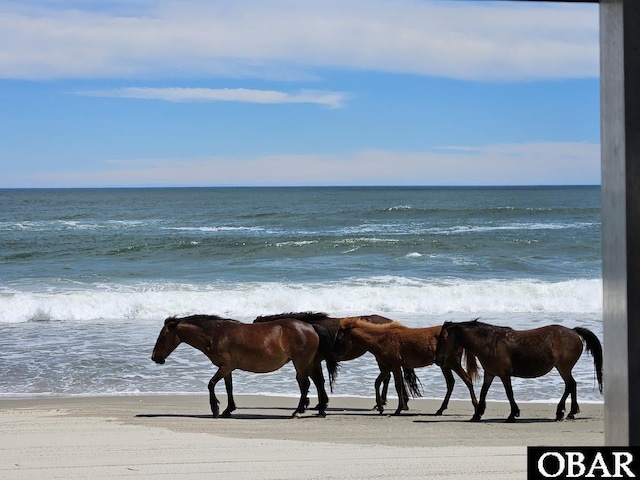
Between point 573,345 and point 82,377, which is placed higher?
point 573,345

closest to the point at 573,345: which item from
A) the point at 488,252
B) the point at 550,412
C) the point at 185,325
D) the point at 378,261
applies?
the point at 550,412

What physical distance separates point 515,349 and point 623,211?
5717 millimetres

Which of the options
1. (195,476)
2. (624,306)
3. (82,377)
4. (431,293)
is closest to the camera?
(624,306)

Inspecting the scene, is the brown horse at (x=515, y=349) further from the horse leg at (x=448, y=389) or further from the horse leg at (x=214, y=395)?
the horse leg at (x=214, y=395)

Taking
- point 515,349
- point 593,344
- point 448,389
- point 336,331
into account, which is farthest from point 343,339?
point 593,344

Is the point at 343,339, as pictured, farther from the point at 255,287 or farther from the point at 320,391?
the point at 255,287

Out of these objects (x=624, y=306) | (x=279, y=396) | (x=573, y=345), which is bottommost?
(x=279, y=396)

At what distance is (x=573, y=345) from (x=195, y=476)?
436 cm

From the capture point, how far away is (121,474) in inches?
186

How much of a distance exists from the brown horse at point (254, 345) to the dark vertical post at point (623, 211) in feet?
19.1

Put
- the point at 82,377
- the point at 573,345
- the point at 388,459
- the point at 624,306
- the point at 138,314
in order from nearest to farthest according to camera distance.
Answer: the point at 624,306 < the point at 388,459 < the point at 573,345 < the point at 82,377 < the point at 138,314

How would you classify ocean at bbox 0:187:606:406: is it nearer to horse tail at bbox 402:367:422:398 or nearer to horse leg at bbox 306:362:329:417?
horse tail at bbox 402:367:422:398

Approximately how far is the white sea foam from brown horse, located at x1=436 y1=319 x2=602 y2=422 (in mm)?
8224

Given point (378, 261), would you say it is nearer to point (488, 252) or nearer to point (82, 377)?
point (488, 252)
